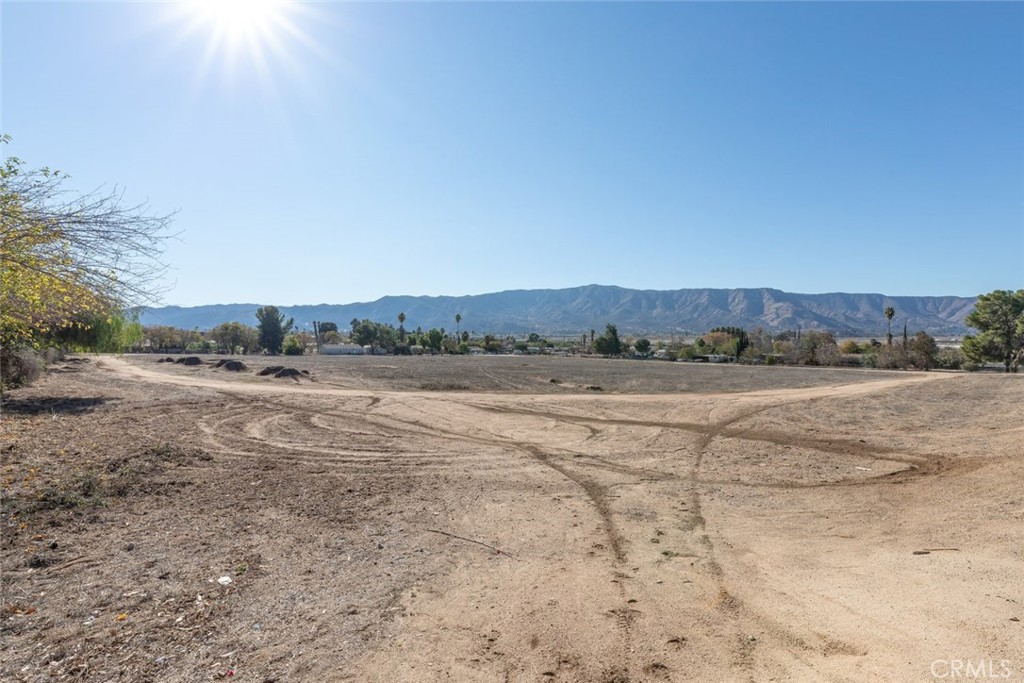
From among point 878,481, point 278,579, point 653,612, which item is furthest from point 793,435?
point 278,579

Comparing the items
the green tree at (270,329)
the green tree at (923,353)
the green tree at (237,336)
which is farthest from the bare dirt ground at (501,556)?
the green tree at (237,336)

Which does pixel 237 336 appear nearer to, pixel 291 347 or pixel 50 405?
pixel 291 347

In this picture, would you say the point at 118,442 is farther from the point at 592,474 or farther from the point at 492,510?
the point at 592,474

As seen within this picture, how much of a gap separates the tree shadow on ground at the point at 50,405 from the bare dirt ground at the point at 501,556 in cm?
141

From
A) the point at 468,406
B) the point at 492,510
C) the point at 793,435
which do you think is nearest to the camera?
the point at 492,510

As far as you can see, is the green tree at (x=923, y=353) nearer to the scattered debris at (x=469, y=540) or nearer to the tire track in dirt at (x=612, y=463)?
the tire track in dirt at (x=612, y=463)

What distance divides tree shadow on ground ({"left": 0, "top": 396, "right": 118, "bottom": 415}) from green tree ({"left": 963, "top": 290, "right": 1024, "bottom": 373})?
5979 cm

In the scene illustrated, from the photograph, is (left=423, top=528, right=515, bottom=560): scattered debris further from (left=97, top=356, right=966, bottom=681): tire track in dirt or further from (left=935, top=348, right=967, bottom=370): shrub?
(left=935, top=348, right=967, bottom=370): shrub

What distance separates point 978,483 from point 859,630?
674 centimetres

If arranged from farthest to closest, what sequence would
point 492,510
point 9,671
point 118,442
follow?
1. point 118,442
2. point 492,510
3. point 9,671

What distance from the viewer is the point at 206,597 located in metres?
5.12

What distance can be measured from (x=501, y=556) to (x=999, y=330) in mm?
57197

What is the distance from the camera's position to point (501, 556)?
6.50 metres

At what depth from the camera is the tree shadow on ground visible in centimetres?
1468
